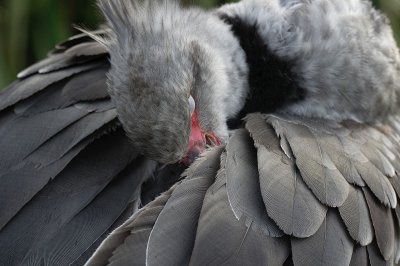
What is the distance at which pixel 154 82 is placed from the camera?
2.21 m

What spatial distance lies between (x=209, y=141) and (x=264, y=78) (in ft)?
0.83

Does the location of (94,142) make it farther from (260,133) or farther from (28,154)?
(260,133)

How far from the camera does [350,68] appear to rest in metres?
2.37

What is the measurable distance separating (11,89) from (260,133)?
2.68ft

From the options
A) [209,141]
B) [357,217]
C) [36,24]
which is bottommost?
[36,24]

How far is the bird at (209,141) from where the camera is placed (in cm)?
175

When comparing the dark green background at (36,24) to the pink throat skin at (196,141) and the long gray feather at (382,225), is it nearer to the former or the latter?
the pink throat skin at (196,141)

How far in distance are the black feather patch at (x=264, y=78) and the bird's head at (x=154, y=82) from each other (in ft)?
0.53

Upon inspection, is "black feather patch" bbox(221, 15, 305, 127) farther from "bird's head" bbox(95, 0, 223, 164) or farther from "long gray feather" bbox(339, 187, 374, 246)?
"long gray feather" bbox(339, 187, 374, 246)

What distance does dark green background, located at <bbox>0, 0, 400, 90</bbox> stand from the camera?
11.3ft

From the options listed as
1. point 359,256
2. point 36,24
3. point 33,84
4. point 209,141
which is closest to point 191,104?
point 209,141

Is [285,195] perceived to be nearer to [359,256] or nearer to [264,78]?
[359,256]

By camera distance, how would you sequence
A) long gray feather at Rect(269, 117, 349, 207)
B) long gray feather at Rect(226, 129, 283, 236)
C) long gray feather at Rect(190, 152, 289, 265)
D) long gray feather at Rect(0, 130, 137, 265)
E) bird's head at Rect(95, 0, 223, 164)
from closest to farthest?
long gray feather at Rect(190, 152, 289, 265)
long gray feather at Rect(226, 129, 283, 236)
long gray feather at Rect(269, 117, 349, 207)
long gray feather at Rect(0, 130, 137, 265)
bird's head at Rect(95, 0, 223, 164)

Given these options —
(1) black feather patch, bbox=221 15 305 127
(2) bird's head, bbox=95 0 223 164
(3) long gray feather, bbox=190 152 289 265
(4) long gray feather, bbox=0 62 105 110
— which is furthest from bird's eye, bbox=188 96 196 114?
(3) long gray feather, bbox=190 152 289 265
